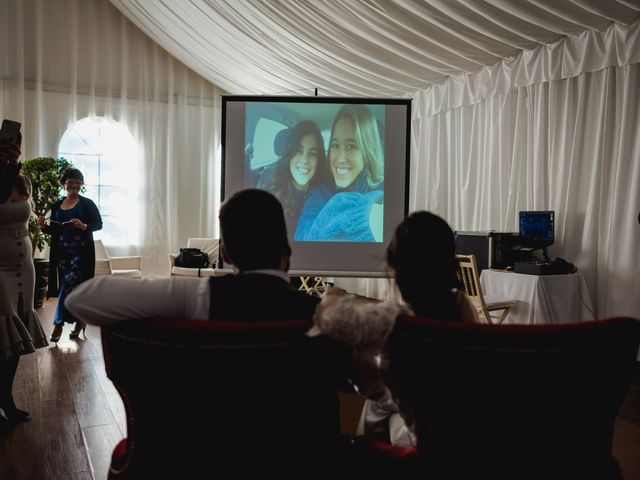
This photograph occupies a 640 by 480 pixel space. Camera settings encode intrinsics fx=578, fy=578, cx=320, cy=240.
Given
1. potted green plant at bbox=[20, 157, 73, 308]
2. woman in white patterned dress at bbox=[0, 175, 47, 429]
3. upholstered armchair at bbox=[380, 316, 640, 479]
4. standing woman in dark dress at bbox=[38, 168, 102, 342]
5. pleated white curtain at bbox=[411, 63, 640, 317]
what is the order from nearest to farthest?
upholstered armchair at bbox=[380, 316, 640, 479] < woman in white patterned dress at bbox=[0, 175, 47, 429] < pleated white curtain at bbox=[411, 63, 640, 317] < standing woman in dark dress at bbox=[38, 168, 102, 342] < potted green plant at bbox=[20, 157, 73, 308]

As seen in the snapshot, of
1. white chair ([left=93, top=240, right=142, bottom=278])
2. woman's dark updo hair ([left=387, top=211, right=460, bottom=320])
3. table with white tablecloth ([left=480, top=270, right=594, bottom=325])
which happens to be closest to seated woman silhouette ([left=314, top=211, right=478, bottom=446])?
woman's dark updo hair ([left=387, top=211, right=460, bottom=320])

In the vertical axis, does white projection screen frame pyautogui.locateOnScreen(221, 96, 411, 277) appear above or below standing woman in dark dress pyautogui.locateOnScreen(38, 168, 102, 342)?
above

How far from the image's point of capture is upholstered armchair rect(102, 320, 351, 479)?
1.21 m

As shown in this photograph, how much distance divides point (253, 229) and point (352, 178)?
2.23m

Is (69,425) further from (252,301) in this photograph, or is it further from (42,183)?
(42,183)

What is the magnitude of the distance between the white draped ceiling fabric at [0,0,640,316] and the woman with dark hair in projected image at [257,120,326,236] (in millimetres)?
2229

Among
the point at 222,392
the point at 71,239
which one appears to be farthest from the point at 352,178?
the point at 71,239

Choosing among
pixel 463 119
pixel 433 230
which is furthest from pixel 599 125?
pixel 433 230

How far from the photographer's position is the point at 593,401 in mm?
1213

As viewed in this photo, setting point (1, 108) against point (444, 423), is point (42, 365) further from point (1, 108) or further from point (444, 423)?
point (1, 108)

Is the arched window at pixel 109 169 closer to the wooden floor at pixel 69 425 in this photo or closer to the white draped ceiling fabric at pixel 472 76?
→ the white draped ceiling fabric at pixel 472 76

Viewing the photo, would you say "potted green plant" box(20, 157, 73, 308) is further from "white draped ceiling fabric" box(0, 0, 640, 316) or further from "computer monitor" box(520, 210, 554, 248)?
"computer monitor" box(520, 210, 554, 248)

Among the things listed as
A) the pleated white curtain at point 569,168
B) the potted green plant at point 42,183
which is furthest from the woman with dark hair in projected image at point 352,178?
the potted green plant at point 42,183

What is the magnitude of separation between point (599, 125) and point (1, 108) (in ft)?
26.7
